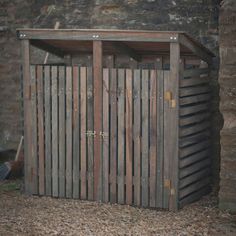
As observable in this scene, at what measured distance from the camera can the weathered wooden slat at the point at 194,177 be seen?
6777 millimetres

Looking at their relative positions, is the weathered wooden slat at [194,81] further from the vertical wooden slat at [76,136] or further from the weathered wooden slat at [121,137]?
the vertical wooden slat at [76,136]

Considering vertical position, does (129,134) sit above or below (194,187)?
above

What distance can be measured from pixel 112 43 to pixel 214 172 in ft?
7.94

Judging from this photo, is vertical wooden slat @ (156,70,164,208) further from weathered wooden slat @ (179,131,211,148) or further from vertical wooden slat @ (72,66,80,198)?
vertical wooden slat @ (72,66,80,198)

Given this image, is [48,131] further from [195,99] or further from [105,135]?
[195,99]

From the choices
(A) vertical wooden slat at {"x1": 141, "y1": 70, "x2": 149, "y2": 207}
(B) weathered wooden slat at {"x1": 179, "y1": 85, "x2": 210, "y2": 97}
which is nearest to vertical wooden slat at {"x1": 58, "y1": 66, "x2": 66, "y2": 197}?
(A) vertical wooden slat at {"x1": 141, "y1": 70, "x2": 149, "y2": 207}

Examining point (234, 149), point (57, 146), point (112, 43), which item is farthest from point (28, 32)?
point (234, 149)

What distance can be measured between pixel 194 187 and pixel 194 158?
391 millimetres

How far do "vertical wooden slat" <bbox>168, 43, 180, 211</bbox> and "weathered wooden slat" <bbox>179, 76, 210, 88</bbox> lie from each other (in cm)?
14

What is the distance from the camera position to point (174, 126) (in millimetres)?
6547

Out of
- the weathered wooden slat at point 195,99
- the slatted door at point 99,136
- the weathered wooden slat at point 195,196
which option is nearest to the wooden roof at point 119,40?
the slatted door at point 99,136

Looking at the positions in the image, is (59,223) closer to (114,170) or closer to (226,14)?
(114,170)

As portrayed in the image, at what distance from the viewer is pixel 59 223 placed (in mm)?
6227

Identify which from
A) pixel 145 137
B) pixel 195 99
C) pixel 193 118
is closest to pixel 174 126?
pixel 145 137
